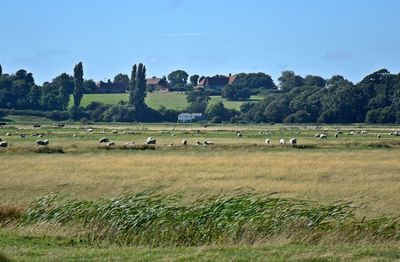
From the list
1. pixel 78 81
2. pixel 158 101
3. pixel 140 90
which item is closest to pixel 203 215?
pixel 140 90

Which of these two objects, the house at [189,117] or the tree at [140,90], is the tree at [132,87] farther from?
the house at [189,117]

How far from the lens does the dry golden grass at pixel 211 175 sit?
27113mm

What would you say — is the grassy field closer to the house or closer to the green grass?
the house

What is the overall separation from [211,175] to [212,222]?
58.6ft

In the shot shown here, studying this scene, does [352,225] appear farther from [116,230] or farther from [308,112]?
[308,112]

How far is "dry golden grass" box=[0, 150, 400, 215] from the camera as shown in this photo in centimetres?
2711

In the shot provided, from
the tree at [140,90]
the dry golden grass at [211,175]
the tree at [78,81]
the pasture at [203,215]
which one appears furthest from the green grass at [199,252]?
the tree at [78,81]

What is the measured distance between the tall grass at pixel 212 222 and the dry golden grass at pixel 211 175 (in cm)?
534

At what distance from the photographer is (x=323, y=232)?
15.3 m

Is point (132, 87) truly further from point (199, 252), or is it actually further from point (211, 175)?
point (199, 252)

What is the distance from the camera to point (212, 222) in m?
15.8

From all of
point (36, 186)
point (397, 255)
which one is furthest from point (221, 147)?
point (397, 255)

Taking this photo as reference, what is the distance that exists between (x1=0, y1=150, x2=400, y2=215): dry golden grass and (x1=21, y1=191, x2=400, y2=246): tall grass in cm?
534

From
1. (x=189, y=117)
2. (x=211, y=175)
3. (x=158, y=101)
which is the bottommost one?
(x=189, y=117)
